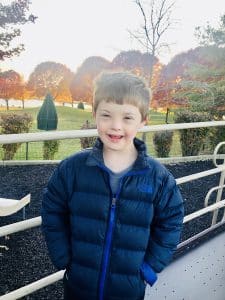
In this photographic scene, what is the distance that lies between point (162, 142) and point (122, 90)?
9.32 metres

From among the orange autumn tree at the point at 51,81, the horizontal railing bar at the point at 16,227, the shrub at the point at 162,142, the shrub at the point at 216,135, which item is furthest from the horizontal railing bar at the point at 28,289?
the orange autumn tree at the point at 51,81

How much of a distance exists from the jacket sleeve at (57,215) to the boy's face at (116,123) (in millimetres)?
229

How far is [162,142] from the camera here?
419 inches

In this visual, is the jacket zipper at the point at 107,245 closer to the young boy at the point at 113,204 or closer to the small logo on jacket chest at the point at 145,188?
the young boy at the point at 113,204

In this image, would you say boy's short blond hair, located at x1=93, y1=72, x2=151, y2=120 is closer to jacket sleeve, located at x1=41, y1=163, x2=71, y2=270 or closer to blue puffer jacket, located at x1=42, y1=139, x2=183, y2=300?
blue puffer jacket, located at x1=42, y1=139, x2=183, y2=300

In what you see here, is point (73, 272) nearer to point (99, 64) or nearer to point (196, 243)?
point (196, 243)

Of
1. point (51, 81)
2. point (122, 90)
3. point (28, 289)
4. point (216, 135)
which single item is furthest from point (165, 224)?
point (51, 81)

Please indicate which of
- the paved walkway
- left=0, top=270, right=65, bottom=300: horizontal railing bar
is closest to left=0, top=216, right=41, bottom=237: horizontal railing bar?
left=0, top=270, right=65, bottom=300: horizontal railing bar

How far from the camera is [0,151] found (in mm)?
10070

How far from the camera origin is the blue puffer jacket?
1468 mm

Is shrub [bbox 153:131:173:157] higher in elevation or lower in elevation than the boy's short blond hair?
lower

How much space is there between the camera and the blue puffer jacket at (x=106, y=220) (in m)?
1.47

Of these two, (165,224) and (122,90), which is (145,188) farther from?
(122,90)

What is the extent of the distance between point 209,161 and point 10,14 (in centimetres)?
965
